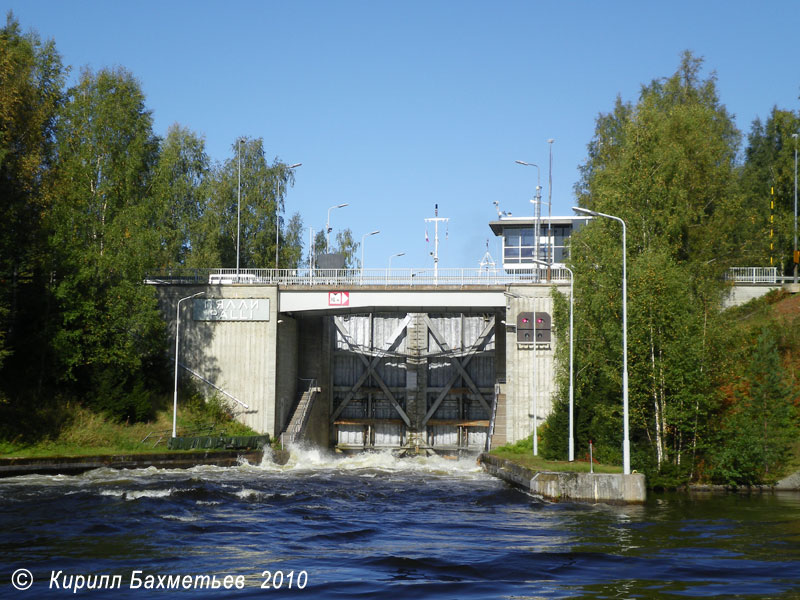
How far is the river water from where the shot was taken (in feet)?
44.4

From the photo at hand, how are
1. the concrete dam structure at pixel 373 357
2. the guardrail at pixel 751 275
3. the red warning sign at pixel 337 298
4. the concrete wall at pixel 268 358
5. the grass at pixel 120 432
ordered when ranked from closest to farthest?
the grass at pixel 120 432 < the concrete wall at pixel 268 358 < the concrete dam structure at pixel 373 357 < the guardrail at pixel 751 275 < the red warning sign at pixel 337 298

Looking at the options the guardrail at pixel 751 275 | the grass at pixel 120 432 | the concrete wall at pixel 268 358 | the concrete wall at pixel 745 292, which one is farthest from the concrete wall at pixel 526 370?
the grass at pixel 120 432

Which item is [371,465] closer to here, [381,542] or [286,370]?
[286,370]

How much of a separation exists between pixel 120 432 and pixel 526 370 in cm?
1912

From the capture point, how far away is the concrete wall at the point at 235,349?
4403 centimetres

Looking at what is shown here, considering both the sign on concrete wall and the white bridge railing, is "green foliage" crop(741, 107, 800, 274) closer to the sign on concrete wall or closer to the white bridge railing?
the white bridge railing

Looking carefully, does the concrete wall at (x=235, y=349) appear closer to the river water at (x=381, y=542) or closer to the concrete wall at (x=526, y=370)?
the concrete wall at (x=526, y=370)

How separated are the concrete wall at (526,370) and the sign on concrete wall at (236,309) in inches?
493

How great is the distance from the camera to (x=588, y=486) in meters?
24.2

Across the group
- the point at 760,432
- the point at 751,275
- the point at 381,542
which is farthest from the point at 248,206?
the point at 381,542

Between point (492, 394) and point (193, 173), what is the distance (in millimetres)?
26705

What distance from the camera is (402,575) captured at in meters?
14.4

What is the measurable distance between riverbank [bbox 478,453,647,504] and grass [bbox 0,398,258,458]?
18.0 metres

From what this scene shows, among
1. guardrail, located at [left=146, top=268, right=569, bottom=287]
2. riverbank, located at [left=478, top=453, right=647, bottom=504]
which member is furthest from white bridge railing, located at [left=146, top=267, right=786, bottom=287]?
riverbank, located at [left=478, top=453, right=647, bottom=504]
